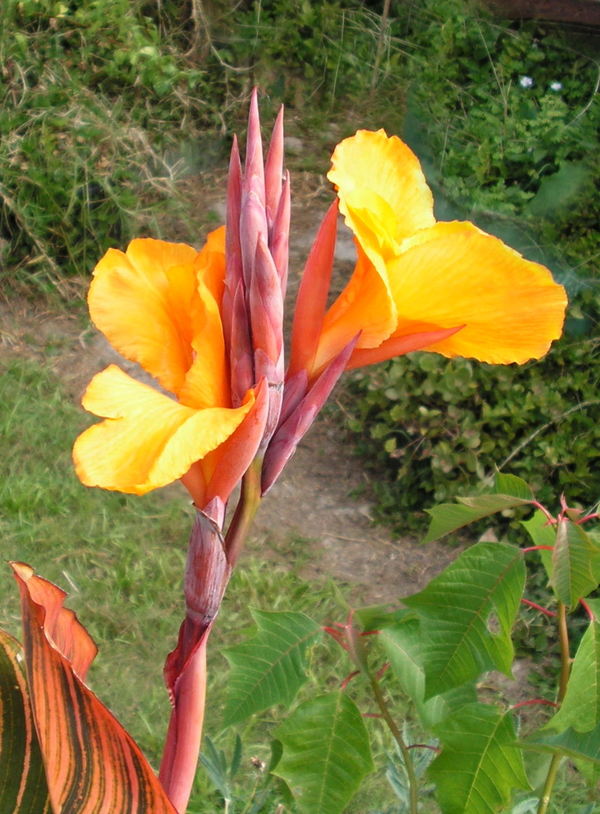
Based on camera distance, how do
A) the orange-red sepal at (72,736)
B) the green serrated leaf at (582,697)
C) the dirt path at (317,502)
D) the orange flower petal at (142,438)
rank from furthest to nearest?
1. the dirt path at (317,502)
2. the green serrated leaf at (582,697)
3. the orange-red sepal at (72,736)
4. the orange flower petal at (142,438)

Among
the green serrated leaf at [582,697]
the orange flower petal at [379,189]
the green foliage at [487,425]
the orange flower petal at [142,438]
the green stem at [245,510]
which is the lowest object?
the green foliage at [487,425]

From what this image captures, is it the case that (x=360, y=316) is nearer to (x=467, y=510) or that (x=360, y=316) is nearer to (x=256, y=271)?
(x=256, y=271)

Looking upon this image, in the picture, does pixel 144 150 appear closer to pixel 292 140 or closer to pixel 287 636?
pixel 292 140

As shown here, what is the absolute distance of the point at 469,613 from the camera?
2.44 feet

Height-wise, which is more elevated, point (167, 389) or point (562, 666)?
point (167, 389)

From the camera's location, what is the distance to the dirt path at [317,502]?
2568 millimetres

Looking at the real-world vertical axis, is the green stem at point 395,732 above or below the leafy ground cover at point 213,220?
above

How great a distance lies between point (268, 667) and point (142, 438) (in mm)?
383

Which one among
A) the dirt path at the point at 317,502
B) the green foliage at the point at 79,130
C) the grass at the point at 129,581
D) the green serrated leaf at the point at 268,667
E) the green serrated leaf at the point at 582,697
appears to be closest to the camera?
the green serrated leaf at the point at 582,697

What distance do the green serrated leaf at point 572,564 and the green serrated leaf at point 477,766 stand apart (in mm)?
111

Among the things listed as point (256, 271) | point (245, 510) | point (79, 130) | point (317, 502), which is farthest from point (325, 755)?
point (79, 130)

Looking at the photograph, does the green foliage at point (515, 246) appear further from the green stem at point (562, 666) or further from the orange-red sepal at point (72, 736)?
the orange-red sepal at point (72, 736)

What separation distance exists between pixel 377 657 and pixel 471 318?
1752 mm

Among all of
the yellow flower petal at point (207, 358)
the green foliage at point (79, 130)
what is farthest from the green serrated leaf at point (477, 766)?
the green foliage at point (79, 130)
